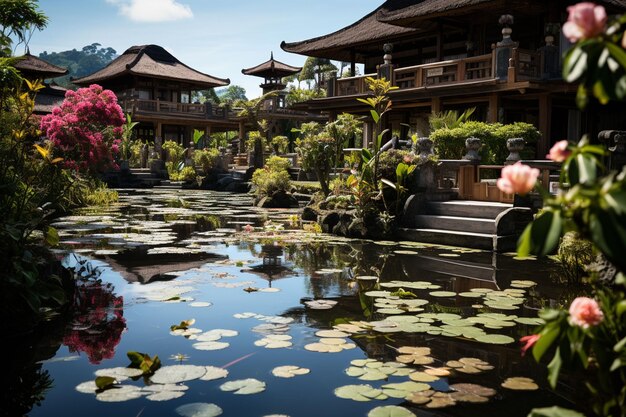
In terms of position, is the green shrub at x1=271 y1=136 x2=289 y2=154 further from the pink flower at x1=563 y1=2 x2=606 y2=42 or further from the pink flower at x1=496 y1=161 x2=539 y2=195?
the pink flower at x1=563 y1=2 x2=606 y2=42

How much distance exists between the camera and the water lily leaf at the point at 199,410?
3178mm

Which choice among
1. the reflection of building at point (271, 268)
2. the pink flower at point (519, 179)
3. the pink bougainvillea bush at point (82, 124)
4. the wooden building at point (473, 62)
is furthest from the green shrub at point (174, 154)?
the pink flower at point (519, 179)

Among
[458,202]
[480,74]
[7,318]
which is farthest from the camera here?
[480,74]

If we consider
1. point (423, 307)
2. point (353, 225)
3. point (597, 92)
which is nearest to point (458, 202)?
point (353, 225)

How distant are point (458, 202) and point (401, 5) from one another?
14746 millimetres

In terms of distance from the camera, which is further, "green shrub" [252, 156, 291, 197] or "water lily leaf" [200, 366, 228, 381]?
"green shrub" [252, 156, 291, 197]

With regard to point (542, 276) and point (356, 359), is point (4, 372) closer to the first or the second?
point (356, 359)

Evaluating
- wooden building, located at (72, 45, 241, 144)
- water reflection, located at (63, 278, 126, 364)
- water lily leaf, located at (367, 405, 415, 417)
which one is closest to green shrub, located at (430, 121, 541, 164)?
water reflection, located at (63, 278, 126, 364)

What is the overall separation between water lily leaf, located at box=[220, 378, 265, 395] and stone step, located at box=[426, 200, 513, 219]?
736 cm

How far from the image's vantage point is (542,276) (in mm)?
7219

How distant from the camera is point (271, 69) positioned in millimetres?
46719

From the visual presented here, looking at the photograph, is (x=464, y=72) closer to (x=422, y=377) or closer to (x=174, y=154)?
(x=422, y=377)

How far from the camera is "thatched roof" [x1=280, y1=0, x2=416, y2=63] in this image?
72.8ft

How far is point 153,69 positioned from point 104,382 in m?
39.5
